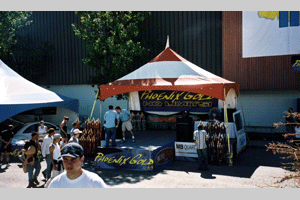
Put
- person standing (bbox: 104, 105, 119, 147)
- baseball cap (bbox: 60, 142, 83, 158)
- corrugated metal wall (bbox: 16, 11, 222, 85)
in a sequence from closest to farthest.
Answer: baseball cap (bbox: 60, 142, 83, 158) → person standing (bbox: 104, 105, 119, 147) → corrugated metal wall (bbox: 16, 11, 222, 85)

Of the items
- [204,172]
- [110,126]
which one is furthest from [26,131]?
[204,172]

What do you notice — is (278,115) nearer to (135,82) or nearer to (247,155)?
(247,155)

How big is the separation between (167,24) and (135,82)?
8725mm

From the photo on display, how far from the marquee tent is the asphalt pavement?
9.25 ft

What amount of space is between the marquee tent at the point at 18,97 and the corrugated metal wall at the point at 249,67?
9833mm

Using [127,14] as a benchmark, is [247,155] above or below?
below

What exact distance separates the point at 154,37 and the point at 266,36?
23.4ft

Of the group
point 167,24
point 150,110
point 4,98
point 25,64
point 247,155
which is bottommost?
point 247,155

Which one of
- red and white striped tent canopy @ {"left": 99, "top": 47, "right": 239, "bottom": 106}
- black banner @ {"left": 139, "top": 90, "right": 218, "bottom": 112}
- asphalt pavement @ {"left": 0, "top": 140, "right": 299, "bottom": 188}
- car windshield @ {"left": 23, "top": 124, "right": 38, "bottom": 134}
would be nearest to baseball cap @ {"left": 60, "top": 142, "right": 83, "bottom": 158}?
asphalt pavement @ {"left": 0, "top": 140, "right": 299, "bottom": 188}

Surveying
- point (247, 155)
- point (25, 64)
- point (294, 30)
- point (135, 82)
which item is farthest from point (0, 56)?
point (294, 30)

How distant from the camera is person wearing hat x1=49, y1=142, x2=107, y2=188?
3074 mm

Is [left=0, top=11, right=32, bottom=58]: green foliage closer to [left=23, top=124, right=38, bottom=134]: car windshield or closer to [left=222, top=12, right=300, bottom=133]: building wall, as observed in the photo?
[left=23, top=124, right=38, bottom=134]: car windshield

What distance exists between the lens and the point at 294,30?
15320mm

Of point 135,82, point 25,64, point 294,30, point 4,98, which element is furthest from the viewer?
point 25,64
